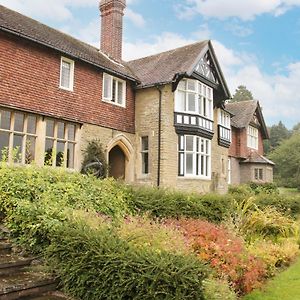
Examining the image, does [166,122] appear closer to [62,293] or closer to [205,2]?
[205,2]

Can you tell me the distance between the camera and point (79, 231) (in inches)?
223

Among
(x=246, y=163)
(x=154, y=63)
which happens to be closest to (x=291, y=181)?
(x=246, y=163)

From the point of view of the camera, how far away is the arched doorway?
1937cm

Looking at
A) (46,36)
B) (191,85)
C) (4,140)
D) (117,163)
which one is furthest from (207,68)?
(4,140)

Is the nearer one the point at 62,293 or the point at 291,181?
the point at 62,293

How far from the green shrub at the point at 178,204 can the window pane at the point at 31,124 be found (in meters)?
5.98

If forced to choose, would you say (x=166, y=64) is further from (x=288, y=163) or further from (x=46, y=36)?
(x=288, y=163)

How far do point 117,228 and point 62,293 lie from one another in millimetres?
1445

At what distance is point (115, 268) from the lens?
491 cm

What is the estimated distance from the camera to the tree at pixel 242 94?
273 feet

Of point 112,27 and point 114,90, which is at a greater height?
point 112,27

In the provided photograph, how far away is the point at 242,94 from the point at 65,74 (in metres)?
74.3

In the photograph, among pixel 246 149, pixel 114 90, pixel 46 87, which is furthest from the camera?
pixel 246 149

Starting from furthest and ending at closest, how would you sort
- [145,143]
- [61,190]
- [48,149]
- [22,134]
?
[145,143] → [48,149] → [22,134] → [61,190]
